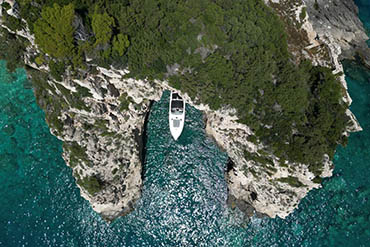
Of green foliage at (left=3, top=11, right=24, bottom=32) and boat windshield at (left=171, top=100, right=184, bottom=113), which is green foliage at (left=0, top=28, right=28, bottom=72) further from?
boat windshield at (left=171, top=100, right=184, bottom=113)

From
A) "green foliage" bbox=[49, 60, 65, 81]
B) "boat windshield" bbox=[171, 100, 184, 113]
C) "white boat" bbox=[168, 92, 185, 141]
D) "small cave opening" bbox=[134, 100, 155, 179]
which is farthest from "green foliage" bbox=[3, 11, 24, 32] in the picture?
"boat windshield" bbox=[171, 100, 184, 113]

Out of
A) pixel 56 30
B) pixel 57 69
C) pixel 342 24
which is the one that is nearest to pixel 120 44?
pixel 56 30

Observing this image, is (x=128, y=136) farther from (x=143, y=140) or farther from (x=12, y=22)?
(x=12, y=22)

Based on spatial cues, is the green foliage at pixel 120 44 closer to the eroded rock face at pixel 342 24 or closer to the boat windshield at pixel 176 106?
the boat windshield at pixel 176 106

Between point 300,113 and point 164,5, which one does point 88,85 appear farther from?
point 300,113

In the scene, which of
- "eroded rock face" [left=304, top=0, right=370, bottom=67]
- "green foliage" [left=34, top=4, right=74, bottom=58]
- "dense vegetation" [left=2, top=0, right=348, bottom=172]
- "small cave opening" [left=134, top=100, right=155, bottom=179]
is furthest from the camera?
"eroded rock face" [left=304, top=0, right=370, bottom=67]

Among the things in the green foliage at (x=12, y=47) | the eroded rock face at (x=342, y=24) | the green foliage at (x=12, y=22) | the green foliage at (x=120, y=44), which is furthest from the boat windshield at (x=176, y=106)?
the eroded rock face at (x=342, y=24)
